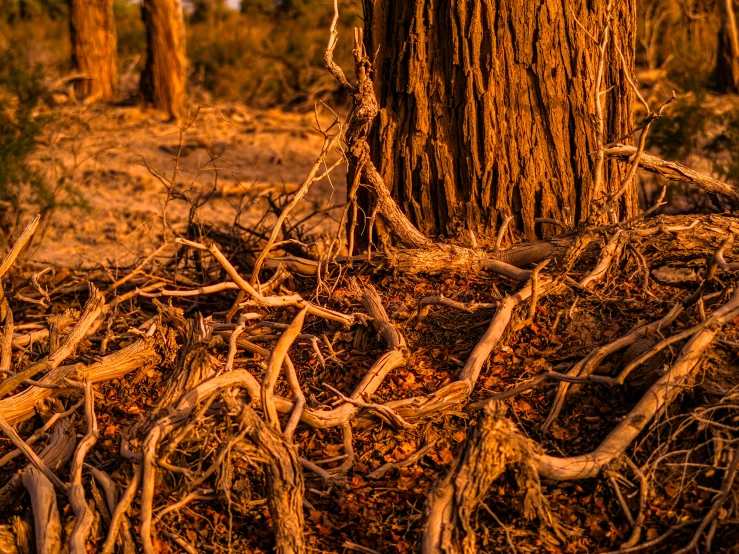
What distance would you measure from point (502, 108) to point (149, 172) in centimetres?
471

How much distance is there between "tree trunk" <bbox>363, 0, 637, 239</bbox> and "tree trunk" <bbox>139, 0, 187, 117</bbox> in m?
7.93

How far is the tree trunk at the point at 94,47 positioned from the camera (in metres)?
12.1

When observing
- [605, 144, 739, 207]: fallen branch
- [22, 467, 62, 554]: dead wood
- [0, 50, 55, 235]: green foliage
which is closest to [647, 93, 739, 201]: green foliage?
[605, 144, 739, 207]: fallen branch

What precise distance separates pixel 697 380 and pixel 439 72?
5.55 ft

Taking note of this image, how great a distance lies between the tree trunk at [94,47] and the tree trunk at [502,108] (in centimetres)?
890

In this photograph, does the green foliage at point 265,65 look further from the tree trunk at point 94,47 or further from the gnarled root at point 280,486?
the gnarled root at point 280,486

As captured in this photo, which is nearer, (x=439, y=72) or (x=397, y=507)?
(x=397, y=507)

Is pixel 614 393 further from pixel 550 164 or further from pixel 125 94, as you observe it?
pixel 125 94

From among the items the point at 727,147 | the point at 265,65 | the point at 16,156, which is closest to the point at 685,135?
the point at 727,147

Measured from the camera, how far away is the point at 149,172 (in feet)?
26.5

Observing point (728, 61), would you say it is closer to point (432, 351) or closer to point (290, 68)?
point (290, 68)

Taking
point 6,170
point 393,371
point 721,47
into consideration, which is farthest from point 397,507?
point 721,47

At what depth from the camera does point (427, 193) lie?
416 centimetres

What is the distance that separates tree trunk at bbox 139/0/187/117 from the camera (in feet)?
37.6
